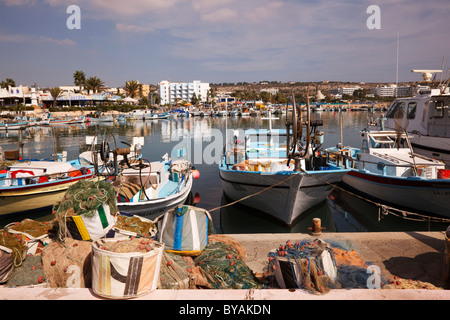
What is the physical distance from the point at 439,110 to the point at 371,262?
14.6 meters

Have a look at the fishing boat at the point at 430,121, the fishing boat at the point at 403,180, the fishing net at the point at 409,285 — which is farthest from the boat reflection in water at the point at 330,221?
the fishing net at the point at 409,285

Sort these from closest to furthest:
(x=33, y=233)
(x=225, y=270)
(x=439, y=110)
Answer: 1. (x=225, y=270)
2. (x=33, y=233)
3. (x=439, y=110)

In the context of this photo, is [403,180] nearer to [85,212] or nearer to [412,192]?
[412,192]

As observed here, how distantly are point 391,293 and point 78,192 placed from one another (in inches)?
204

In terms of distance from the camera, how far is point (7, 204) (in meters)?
13.4

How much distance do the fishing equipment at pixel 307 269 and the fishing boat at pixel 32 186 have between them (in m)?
12.2

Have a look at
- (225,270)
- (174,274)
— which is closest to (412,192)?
(225,270)

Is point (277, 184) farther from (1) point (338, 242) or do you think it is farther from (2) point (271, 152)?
(2) point (271, 152)

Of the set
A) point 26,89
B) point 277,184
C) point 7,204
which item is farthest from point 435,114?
point 26,89

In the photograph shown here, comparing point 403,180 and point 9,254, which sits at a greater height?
point 9,254

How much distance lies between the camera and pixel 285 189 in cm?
1115

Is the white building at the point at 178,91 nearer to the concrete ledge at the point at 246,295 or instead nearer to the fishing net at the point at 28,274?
the fishing net at the point at 28,274

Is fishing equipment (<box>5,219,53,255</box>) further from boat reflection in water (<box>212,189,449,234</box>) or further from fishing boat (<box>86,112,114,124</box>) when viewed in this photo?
fishing boat (<box>86,112,114,124</box>)

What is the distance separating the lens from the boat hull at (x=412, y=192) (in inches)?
460
